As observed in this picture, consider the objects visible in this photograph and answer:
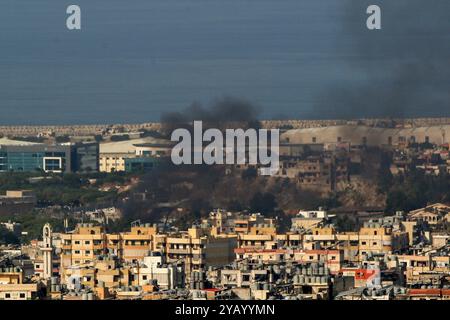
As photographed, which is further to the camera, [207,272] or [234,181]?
[234,181]

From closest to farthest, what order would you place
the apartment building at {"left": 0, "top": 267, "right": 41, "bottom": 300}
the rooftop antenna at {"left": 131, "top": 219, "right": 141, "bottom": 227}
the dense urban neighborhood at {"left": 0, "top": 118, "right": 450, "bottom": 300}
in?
1. the apartment building at {"left": 0, "top": 267, "right": 41, "bottom": 300}
2. the dense urban neighborhood at {"left": 0, "top": 118, "right": 450, "bottom": 300}
3. the rooftop antenna at {"left": 131, "top": 219, "right": 141, "bottom": 227}

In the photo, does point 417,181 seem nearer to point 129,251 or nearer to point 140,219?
point 140,219

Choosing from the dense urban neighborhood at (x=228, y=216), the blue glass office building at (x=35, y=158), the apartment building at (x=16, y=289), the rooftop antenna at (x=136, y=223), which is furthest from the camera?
the blue glass office building at (x=35, y=158)

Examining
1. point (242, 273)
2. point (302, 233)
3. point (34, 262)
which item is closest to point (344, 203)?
point (302, 233)

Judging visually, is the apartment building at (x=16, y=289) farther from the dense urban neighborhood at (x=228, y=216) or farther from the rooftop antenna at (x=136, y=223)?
the rooftop antenna at (x=136, y=223)

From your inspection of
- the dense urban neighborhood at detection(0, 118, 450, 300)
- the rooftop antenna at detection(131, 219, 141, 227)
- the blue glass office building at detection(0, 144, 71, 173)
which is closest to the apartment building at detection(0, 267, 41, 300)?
the dense urban neighborhood at detection(0, 118, 450, 300)

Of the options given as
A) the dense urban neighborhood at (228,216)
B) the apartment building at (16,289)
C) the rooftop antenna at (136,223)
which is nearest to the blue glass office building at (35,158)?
the dense urban neighborhood at (228,216)

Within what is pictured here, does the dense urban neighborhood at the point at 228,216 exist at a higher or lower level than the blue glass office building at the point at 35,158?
lower

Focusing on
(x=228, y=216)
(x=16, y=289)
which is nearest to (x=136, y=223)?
(x=228, y=216)

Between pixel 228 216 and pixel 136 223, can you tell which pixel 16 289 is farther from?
pixel 228 216

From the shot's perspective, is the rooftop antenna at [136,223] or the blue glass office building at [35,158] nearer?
the rooftop antenna at [136,223]

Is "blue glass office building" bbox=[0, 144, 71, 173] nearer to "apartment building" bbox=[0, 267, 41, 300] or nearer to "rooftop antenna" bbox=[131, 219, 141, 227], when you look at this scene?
"rooftop antenna" bbox=[131, 219, 141, 227]
